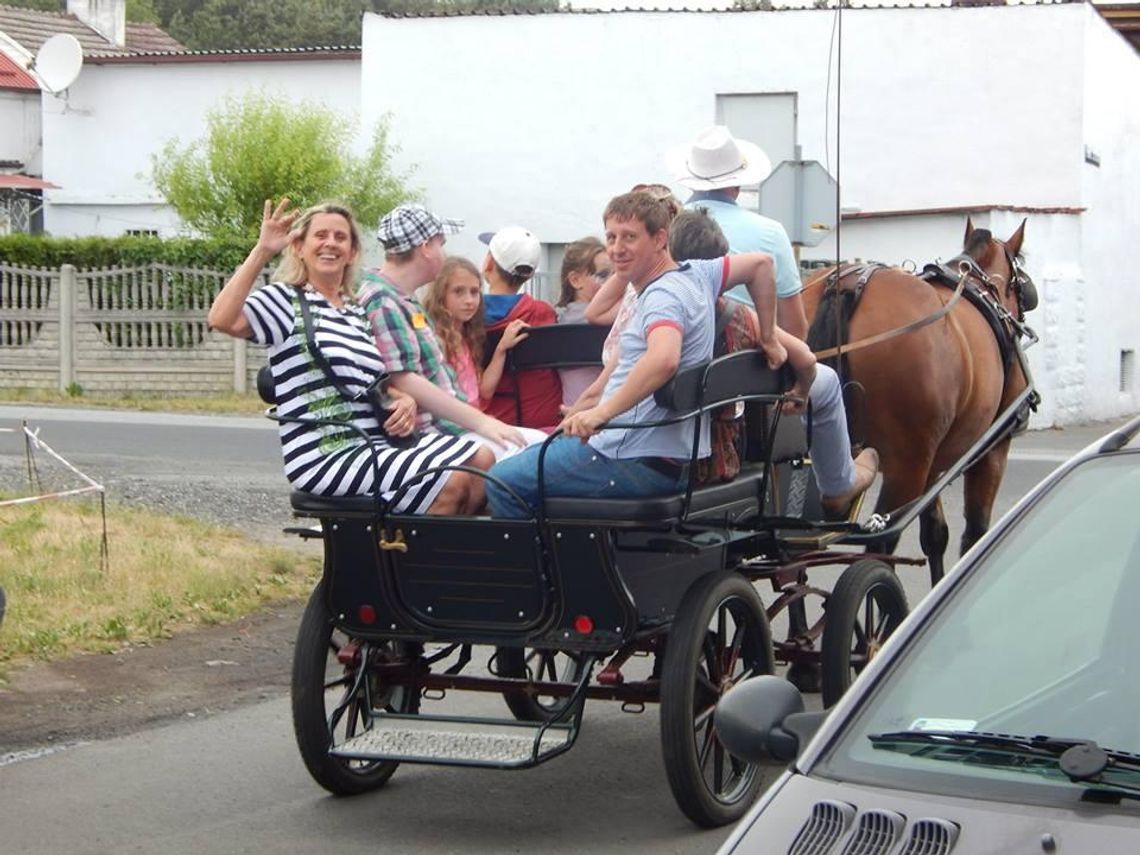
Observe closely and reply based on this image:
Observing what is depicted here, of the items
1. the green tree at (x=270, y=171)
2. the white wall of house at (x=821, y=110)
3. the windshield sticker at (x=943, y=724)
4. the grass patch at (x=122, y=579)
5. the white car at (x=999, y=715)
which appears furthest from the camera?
the green tree at (x=270, y=171)

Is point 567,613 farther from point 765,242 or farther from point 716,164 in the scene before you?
point 716,164

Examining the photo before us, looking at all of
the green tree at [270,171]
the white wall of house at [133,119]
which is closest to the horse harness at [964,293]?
the green tree at [270,171]

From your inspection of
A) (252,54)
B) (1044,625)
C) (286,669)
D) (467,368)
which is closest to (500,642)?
(467,368)

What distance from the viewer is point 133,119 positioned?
3509 cm

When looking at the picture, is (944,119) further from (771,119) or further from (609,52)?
(609,52)

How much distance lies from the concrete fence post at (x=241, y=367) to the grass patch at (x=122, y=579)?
1376 centimetres

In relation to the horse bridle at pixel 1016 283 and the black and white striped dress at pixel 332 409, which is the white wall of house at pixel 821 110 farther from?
the black and white striped dress at pixel 332 409

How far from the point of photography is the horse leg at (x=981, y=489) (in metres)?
9.77

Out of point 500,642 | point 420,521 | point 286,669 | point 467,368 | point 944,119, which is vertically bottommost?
point 286,669

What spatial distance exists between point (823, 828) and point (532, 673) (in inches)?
173

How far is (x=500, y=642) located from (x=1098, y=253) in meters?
23.8

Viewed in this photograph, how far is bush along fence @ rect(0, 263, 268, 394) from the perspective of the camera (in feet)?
86.5

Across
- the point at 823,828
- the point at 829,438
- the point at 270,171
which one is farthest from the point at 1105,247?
the point at 823,828

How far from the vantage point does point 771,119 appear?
2920 centimetres
